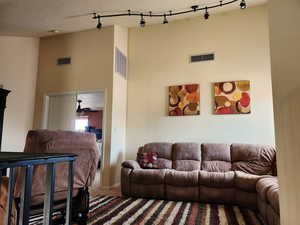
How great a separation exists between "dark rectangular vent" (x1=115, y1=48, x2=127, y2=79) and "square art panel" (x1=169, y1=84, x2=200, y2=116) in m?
1.18

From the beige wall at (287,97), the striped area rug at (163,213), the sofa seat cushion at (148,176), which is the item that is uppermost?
the beige wall at (287,97)

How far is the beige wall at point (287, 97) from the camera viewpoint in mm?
1380

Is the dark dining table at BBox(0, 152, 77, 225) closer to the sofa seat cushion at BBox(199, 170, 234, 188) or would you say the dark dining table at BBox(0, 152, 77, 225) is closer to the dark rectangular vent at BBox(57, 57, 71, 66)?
the sofa seat cushion at BBox(199, 170, 234, 188)

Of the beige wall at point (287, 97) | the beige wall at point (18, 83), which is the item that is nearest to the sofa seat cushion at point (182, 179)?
the beige wall at point (287, 97)

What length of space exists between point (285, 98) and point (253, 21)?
11.7 ft

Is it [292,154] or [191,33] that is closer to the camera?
[292,154]

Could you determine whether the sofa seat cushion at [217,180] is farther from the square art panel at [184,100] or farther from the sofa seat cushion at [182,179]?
the square art panel at [184,100]

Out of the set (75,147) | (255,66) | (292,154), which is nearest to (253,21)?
(255,66)

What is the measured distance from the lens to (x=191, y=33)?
4.83 meters

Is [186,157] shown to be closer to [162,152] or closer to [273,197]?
[162,152]

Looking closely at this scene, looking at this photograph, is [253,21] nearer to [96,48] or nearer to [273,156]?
[273,156]

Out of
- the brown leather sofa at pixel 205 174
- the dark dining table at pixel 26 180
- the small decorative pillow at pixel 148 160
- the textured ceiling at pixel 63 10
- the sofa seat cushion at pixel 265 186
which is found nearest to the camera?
the dark dining table at pixel 26 180

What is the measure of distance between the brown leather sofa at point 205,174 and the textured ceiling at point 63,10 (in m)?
2.57

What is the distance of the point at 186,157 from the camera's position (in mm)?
4074
